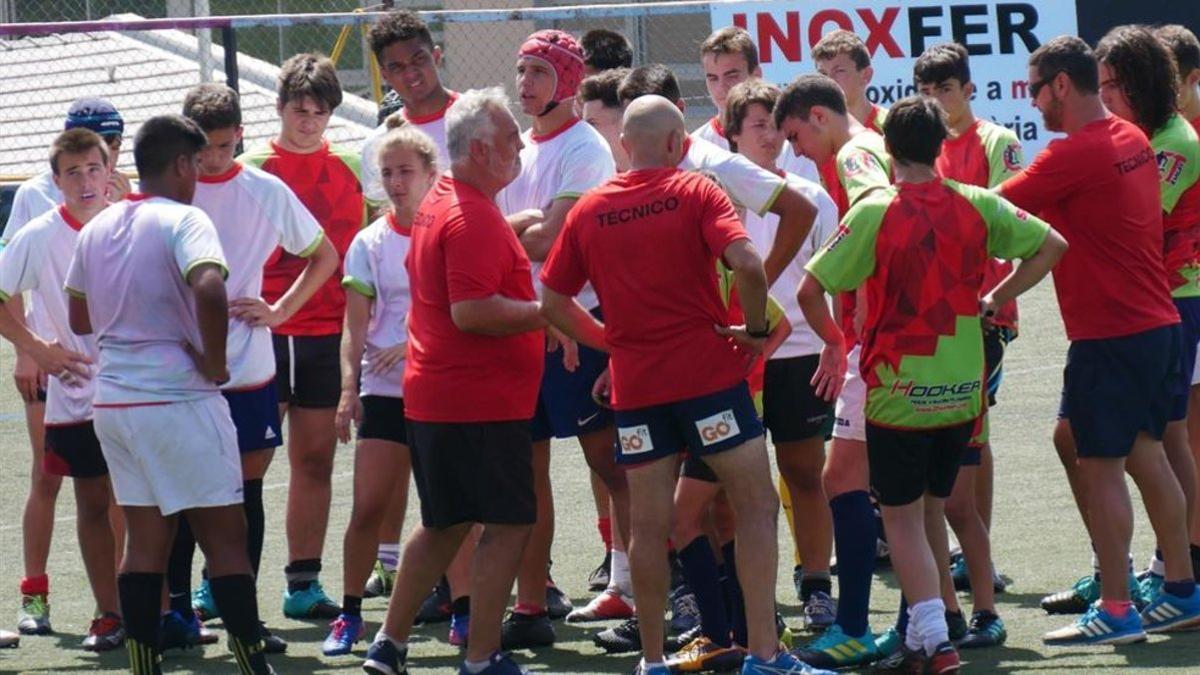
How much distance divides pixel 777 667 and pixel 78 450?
9.33 ft

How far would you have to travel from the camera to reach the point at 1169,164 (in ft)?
23.9

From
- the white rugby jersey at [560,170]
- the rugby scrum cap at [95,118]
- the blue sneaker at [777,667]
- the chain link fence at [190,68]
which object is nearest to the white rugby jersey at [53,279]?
the rugby scrum cap at [95,118]

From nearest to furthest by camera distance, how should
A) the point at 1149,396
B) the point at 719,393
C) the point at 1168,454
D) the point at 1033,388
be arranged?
the point at 719,393 → the point at 1149,396 → the point at 1168,454 → the point at 1033,388

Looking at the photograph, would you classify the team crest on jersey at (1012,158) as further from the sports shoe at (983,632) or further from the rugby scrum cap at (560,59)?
the sports shoe at (983,632)

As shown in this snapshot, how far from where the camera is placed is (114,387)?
6414 millimetres

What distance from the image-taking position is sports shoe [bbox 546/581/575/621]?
7.89 metres

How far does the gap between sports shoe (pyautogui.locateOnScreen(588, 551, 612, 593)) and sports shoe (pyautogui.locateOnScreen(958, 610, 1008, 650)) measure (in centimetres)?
179

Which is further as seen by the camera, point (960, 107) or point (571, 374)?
point (960, 107)

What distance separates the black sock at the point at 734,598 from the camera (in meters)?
6.94

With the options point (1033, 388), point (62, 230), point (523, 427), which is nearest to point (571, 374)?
point (523, 427)

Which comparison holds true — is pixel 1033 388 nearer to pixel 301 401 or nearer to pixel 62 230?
pixel 301 401

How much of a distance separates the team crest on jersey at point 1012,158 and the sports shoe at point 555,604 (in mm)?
2402

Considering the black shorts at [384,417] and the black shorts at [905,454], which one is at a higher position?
the black shorts at [384,417]

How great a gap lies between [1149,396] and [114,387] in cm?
340
